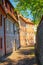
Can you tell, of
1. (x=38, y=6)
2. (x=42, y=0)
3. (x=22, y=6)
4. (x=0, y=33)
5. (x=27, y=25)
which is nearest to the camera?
(x=42, y=0)

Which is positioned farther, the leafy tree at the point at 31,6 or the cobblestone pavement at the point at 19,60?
the cobblestone pavement at the point at 19,60

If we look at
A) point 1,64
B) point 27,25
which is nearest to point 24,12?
point 1,64

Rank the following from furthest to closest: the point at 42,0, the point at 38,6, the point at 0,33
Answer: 1. the point at 0,33
2. the point at 38,6
3. the point at 42,0

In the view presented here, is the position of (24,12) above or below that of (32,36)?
above

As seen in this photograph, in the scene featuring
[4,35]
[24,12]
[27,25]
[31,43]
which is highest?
[24,12]

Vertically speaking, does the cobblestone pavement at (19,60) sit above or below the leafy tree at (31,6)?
below

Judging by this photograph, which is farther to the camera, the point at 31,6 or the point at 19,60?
the point at 19,60

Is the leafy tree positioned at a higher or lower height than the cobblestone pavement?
higher

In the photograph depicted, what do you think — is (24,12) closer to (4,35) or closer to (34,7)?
(34,7)

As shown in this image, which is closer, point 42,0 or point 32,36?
point 42,0

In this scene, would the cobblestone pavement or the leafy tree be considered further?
the cobblestone pavement

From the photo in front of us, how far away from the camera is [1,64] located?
61.9 ft

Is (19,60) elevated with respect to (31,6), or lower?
lower

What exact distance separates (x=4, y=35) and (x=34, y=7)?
892 centimetres
